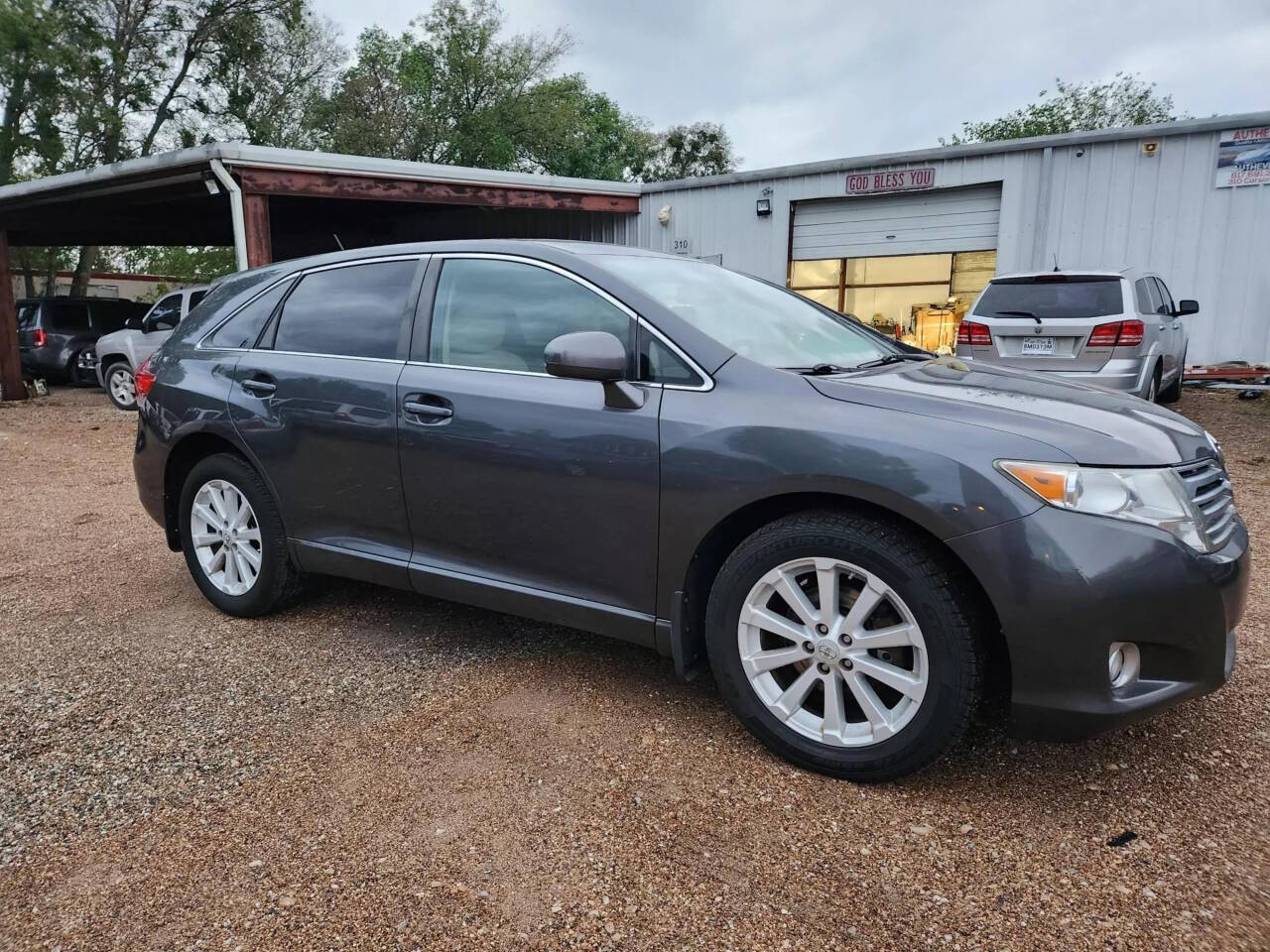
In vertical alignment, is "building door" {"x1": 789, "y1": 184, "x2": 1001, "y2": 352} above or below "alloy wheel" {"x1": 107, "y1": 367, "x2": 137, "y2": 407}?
above

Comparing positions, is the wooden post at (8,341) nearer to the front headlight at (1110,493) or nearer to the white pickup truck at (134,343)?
the white pickup truck at (134,343)

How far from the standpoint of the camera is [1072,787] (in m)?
2.40

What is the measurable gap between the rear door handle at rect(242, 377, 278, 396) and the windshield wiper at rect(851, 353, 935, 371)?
2355 millimetres

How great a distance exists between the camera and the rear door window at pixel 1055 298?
7.14 m

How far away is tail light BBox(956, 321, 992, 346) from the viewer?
7488mm

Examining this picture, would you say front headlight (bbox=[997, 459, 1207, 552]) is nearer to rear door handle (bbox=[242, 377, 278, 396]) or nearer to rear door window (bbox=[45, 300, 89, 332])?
rear door handle (bbox=[242, 377, 278, 396])

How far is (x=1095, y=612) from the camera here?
6.74 ft

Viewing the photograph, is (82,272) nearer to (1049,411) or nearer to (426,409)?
(426,409)

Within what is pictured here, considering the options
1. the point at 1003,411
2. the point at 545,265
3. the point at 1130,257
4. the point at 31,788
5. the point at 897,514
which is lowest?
the point at 31,788

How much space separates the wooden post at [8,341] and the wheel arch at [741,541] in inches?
599

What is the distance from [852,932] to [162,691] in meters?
2.55

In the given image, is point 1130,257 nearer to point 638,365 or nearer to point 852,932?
point 638,365

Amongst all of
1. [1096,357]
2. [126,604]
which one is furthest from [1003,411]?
[1096,357]

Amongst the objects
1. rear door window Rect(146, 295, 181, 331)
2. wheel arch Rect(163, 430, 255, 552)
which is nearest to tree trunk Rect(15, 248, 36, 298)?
rear door window Rect(146, 295, 181, 331)
